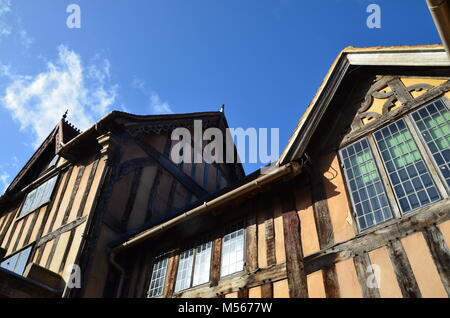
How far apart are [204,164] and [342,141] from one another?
27.9ft

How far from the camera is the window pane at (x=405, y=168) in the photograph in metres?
5.59

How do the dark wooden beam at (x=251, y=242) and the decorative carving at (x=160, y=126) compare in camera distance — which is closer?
the dark wooden beam at (x=251, y=242)

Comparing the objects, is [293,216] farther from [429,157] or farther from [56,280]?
[56,280]

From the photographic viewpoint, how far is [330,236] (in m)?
6.14

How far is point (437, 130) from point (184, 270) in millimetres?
5822

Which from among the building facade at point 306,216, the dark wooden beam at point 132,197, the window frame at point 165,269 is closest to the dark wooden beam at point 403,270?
the building facade at point 306,216

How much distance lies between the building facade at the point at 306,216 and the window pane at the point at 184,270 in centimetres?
3

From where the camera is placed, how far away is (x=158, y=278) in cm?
848

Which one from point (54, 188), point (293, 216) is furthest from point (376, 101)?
point (54, 188)

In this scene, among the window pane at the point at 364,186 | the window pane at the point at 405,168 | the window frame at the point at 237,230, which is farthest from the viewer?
the window frame at the point at 237,230

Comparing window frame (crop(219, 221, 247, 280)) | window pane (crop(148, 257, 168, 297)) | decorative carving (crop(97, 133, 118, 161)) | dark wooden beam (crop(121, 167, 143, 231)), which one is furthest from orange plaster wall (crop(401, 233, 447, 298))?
decorative carving (crop(97, 133, 118, 161))

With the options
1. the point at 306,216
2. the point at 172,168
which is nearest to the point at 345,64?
the point at 306,216

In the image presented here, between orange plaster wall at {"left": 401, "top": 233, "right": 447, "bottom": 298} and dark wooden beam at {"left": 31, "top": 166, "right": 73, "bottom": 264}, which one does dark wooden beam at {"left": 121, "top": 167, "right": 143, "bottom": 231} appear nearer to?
dark wooden beam at {"left": 31, "top": 166, "right": 73, "bottom": 264}

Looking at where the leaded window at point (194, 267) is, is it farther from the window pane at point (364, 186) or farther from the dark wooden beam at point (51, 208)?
the dark wooden beam at point (51, 208)
